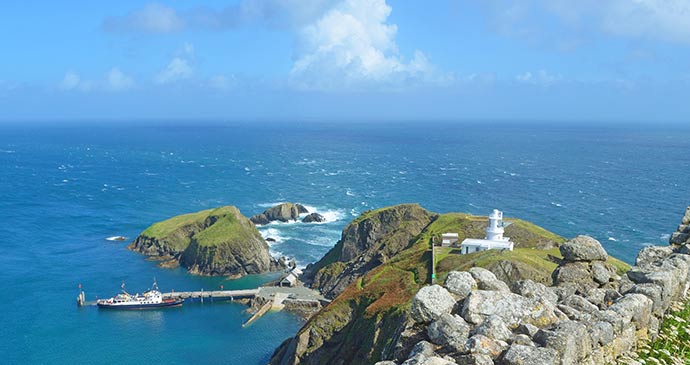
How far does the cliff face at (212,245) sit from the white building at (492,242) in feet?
163

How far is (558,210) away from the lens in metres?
145

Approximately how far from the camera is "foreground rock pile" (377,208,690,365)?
13.2 meters

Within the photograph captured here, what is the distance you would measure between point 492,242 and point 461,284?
207 feet

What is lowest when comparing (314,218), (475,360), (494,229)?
(314,218)

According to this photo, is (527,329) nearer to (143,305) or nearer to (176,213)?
(143,305)

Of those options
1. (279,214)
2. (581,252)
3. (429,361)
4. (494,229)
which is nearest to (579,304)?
(429,361)

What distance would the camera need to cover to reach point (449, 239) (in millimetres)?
89250

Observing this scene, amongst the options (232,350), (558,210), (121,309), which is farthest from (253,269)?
(558,210)

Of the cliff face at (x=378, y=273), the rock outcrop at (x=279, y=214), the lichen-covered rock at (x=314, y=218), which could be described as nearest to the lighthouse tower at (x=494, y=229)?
A: the cliff face at (x=378, y=273)

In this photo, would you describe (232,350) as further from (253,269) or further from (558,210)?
(558,210)

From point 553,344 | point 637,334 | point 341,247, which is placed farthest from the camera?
point 341,247

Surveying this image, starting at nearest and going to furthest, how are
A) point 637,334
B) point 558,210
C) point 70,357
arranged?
point 637,334
point 70,357
point 558,210

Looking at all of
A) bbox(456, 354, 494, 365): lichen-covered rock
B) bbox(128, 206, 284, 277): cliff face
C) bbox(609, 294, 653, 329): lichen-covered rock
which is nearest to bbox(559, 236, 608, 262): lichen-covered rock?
bbox(609, 294, 653, 329): lichen-covered rock

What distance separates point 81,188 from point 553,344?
20456cm
